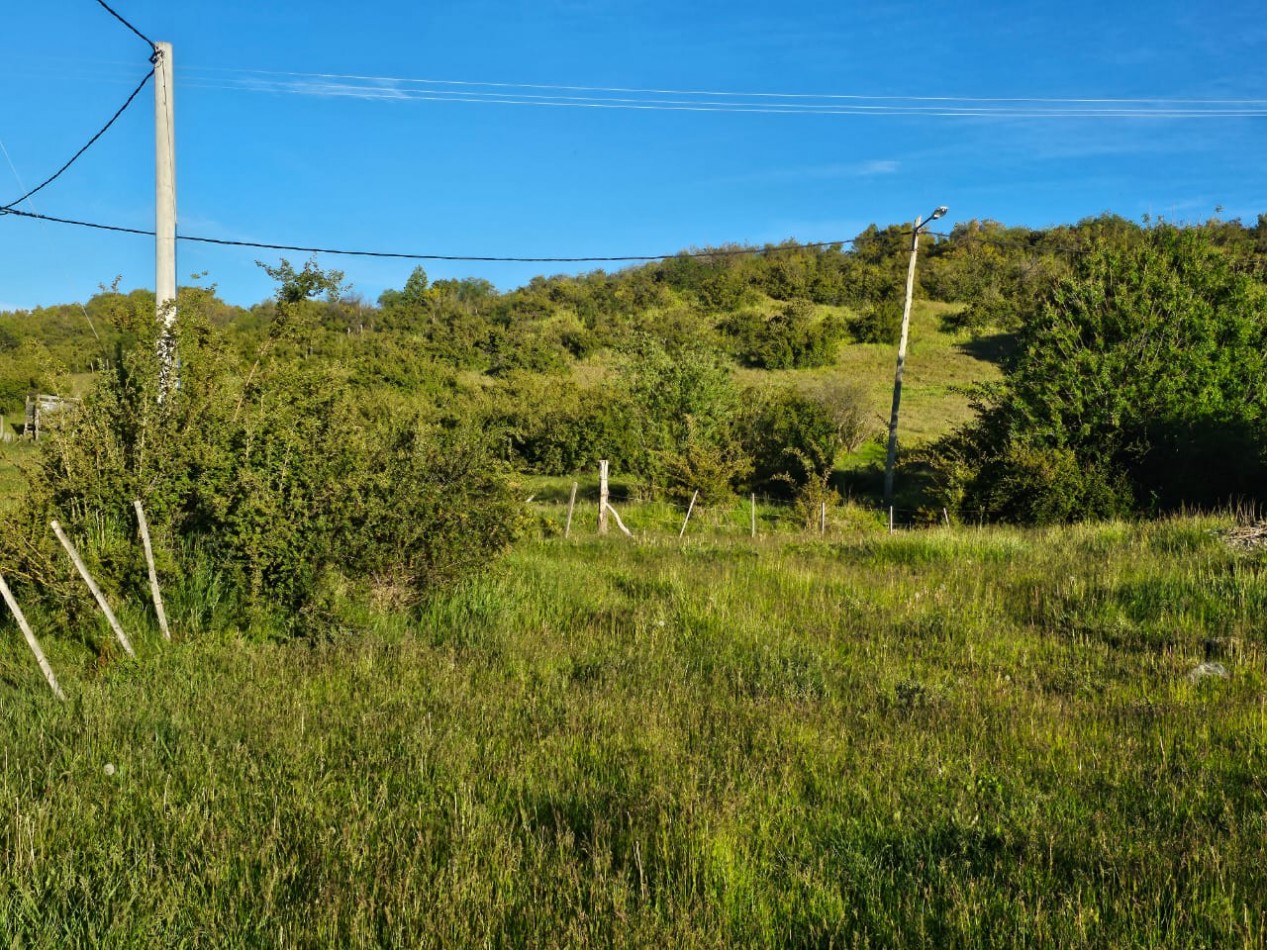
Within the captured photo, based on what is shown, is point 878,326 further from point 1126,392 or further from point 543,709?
point 543,709

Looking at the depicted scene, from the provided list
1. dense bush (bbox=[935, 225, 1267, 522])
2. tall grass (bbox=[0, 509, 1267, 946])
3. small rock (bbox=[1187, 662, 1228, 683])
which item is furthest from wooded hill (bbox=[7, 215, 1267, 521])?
small rock (bbox=[1187, 662, 1228, 683])

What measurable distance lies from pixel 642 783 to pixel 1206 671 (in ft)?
15.7

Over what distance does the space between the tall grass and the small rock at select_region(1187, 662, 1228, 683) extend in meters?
0.10

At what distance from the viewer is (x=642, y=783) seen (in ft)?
13.4

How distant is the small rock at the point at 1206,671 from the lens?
620cm

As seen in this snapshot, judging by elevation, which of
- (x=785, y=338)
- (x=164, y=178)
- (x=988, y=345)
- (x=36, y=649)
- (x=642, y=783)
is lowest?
(x=642, y=783)

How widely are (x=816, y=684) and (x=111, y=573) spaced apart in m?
5.58

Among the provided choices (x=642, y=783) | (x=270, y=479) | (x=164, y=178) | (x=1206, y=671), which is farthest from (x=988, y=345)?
(x=642, y=783)

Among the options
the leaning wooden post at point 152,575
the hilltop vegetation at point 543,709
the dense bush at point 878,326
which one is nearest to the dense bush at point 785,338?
the dense bush at point 878,326

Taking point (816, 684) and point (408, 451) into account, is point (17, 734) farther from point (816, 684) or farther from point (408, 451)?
point (816, 684)

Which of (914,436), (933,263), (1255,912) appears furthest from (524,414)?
(933,263)

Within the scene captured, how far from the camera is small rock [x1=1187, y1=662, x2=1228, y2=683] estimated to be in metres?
6.20

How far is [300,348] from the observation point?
28.8ft

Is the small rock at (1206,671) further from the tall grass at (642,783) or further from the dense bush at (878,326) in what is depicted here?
the dense bush at (878,326)
